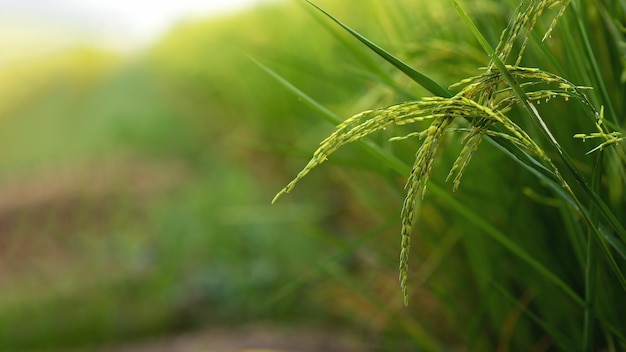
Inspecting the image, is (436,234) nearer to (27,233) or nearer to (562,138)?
(562,138)

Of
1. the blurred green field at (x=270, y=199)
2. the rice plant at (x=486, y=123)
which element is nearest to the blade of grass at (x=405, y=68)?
the rice plant at (x=486, y=123)

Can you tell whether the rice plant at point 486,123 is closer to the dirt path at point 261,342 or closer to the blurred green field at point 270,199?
the blurred green field at point 270,199

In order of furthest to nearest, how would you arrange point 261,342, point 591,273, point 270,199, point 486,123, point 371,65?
point 270,199 → point 261,342 → point 371,65 → point 591,273 → point 486,123

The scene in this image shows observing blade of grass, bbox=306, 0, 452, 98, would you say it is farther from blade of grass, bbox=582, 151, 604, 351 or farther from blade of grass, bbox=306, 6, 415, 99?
blade of grass, bbox=306, 6, 415, 99

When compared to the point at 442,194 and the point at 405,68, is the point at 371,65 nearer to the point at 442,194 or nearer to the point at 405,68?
the point at 442,194

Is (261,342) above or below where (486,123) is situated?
above

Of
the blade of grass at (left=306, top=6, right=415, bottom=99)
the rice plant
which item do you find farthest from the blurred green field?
the rice plant

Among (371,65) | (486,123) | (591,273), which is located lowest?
(591,273)

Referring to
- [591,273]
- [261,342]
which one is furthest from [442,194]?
[261,342]
